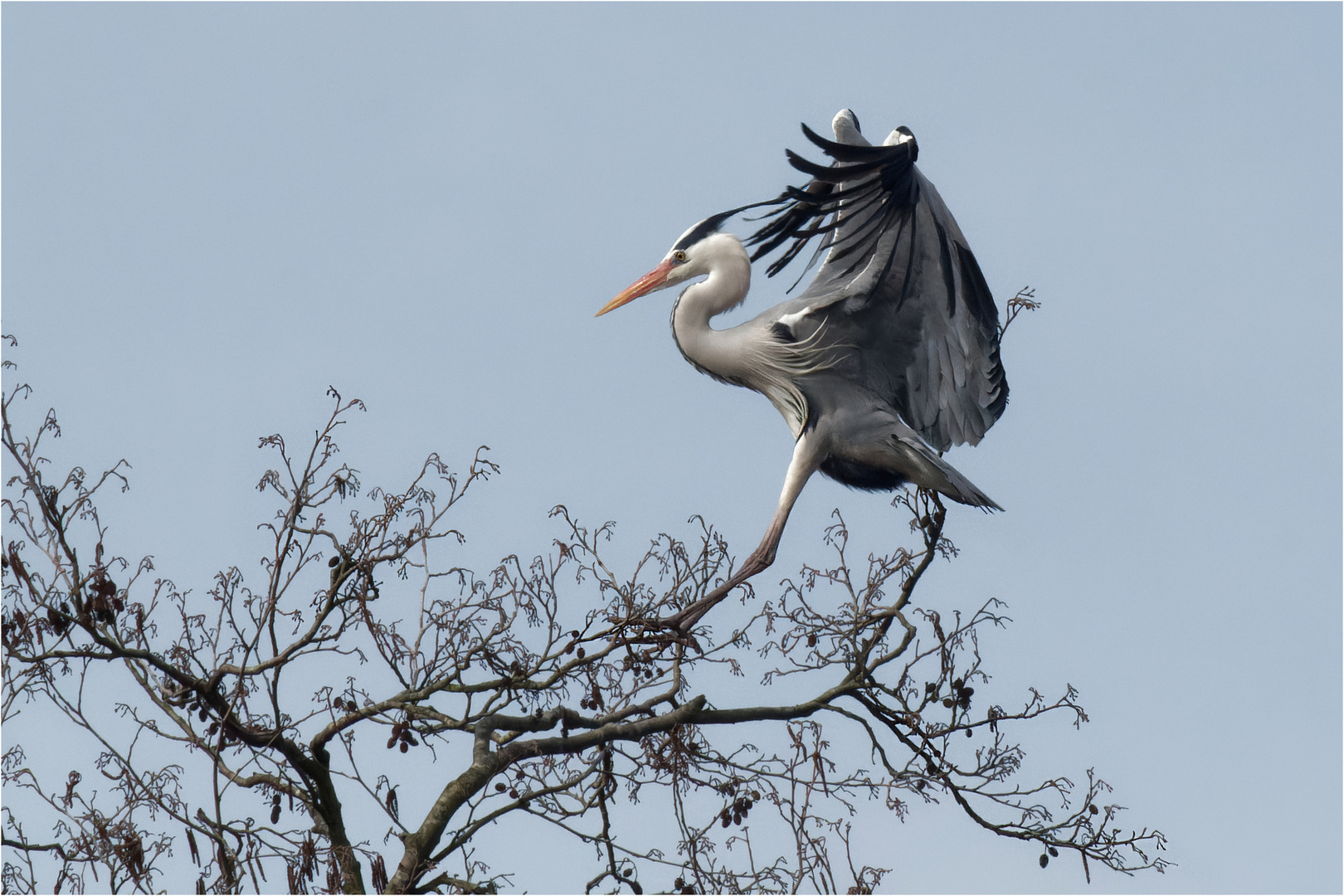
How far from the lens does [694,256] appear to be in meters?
8.45

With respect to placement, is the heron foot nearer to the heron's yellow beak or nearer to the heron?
the heron

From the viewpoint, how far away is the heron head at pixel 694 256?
835cm

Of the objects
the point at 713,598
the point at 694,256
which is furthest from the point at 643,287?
the point at 713,598

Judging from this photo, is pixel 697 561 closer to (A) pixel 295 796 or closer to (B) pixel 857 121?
(A) pixel 295 796

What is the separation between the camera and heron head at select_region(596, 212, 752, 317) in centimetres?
835

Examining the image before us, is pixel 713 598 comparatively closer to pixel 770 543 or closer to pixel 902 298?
pixel 770 543

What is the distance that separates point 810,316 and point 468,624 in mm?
2496

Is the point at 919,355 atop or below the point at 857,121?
below

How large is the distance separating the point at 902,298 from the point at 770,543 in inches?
59.7

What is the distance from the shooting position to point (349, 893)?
6980 millimetres

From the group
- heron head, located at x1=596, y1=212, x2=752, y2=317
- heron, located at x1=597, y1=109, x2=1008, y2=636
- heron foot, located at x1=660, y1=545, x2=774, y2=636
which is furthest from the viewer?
heron head, located at x1=596, y1=212, x2=752, y2=317

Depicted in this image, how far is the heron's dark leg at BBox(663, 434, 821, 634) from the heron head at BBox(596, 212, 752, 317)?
1111mm

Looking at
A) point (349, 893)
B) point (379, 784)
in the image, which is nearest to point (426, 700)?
point (379, 784)

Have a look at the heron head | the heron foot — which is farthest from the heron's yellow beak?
the heron foot
